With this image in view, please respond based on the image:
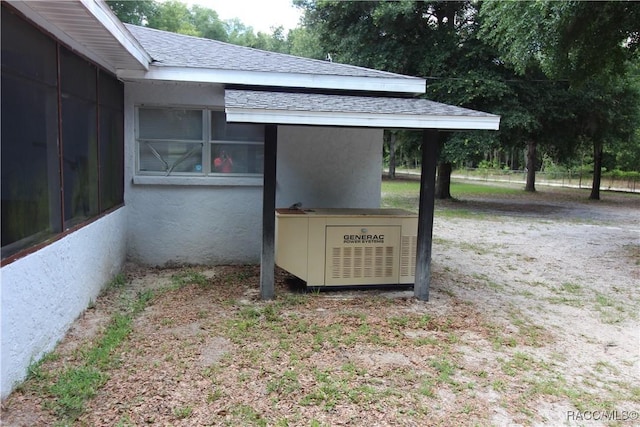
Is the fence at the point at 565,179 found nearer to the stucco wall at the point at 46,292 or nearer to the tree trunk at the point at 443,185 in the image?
the tree trunk at the point at 443,185

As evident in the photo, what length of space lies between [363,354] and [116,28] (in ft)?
11.3

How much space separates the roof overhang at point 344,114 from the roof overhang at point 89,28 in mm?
1103

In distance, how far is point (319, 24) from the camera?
17.7m

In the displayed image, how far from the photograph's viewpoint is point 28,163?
3398 millimetres

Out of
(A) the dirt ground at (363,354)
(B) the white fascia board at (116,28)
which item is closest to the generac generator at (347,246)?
(A) the dirt ground at (363,354)

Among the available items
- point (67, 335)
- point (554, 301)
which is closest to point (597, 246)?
point (554, 301)

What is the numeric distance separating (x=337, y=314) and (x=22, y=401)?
292 cm

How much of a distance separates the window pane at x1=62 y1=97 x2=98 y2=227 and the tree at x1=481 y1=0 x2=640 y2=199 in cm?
718

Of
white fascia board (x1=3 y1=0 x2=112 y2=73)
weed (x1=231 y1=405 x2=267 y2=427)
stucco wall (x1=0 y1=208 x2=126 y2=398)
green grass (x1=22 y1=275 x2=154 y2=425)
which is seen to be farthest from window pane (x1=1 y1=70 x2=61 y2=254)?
weed (x1=231 y1=405 x2=267 y2=427)

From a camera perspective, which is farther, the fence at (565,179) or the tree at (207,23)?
the tree at (207,23)

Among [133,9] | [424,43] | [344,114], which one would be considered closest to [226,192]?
[344,114]

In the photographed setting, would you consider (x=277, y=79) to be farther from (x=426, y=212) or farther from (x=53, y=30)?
(x=53, y=30)

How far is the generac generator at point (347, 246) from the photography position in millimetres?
5754

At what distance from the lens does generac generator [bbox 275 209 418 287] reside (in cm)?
575
